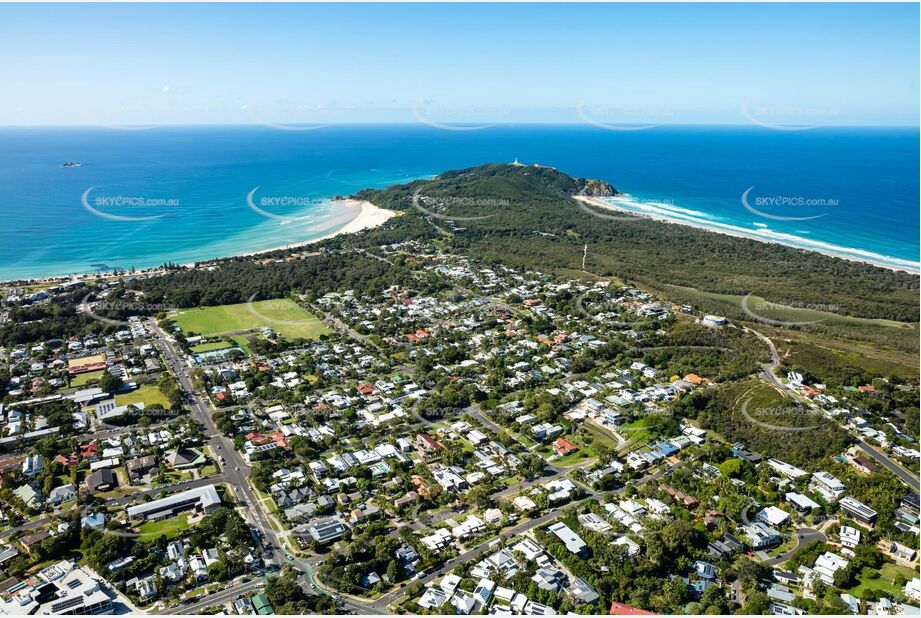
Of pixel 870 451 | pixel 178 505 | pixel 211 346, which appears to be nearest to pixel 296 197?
pixel 211 346

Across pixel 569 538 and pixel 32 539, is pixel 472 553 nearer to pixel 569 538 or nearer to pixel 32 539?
pixel 569 538

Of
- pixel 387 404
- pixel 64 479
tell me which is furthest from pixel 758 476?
pixel 64 479

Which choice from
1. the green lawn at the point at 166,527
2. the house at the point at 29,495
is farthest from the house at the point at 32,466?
the green lawn at the point at 166,527

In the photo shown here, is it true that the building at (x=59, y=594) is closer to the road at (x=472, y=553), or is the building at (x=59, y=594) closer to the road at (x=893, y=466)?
the road at (x=472, y=553)

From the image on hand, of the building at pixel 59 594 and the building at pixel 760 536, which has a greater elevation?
the building at pixel 760 536

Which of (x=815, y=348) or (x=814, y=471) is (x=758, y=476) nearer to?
(x=814, y=471)

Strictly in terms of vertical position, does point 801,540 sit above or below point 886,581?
below
